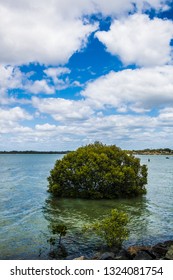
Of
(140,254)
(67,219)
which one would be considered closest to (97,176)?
(67,219)

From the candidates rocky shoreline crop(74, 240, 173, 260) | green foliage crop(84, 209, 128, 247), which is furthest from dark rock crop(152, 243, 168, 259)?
green foliage crop(84, 209, 128, 247)

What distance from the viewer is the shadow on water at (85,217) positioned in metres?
31.2

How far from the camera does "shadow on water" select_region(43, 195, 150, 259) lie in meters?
31.2

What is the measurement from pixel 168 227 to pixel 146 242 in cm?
730

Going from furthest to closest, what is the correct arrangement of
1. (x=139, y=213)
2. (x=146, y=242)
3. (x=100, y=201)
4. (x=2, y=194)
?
(x=2, y=194), (x=100, y=201), (x=139, y=213), (x=146, y=242)

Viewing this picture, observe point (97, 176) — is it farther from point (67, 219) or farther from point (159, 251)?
point (159, 251)

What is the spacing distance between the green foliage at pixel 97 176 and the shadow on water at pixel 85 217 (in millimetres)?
2148

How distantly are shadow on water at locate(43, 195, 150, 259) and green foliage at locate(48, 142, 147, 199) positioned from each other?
7.05 ft

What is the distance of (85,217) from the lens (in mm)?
45125

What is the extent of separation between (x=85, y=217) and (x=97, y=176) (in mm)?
15511
